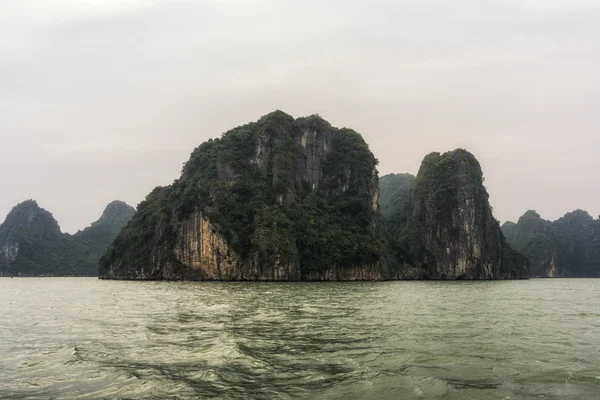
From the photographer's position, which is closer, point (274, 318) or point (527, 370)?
point (527, 370)

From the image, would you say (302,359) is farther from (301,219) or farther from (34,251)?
(34,251)

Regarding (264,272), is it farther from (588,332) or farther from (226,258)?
(588,332)

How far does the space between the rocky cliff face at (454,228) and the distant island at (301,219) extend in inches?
14.5

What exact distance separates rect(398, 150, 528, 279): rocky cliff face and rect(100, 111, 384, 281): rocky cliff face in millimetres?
29480

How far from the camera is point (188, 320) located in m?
21.1

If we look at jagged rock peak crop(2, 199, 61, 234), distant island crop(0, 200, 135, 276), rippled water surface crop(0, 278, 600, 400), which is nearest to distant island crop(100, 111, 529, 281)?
distant island crop(0, 200, 135, 276)

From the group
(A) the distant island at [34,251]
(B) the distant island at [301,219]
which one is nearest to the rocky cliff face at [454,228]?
(B) the distant island at [301,219]

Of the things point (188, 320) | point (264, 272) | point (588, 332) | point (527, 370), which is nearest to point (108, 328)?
point (188, 320)

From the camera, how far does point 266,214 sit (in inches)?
4119

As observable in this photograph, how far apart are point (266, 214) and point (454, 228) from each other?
76384 millimetres

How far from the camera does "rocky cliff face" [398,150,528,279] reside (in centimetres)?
14725

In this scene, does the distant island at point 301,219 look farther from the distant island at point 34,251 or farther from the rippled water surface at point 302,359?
the rippled water surface at point 302,359

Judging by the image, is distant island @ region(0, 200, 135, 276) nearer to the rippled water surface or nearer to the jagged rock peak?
the jagged rock peak

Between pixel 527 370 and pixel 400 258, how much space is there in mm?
133795
